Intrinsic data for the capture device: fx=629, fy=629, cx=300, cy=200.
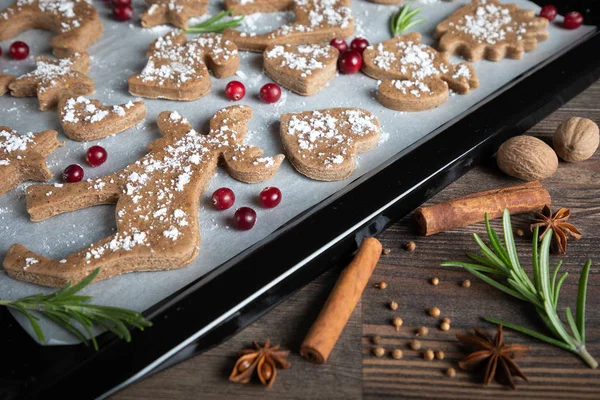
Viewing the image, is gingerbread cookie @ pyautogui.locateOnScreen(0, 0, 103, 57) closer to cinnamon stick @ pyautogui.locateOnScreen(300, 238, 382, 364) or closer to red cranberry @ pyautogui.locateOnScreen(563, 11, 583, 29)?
cinnamon stick @ pyautogui.locateOnScreen(300, 238, 382, 364)

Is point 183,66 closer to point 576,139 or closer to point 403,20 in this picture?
point 403,20

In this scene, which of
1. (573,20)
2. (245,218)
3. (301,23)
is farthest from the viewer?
(573,20)

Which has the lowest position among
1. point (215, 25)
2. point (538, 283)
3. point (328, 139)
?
point (538, 283)

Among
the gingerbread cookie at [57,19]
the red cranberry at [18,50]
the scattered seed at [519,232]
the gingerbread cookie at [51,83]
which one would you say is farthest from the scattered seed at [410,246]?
the red cranberry at [18,50]

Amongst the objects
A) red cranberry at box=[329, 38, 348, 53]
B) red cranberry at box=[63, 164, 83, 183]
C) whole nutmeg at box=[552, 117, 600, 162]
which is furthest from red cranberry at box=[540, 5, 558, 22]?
red cranberry at box=[63, 164, 83, 183]

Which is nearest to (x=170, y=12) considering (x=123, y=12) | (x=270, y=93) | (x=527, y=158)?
(x=123, y=12)

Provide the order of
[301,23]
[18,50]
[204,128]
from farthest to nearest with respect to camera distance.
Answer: [301,23]
[18,50]
[204,128]

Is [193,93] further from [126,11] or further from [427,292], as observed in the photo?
[427,292]
